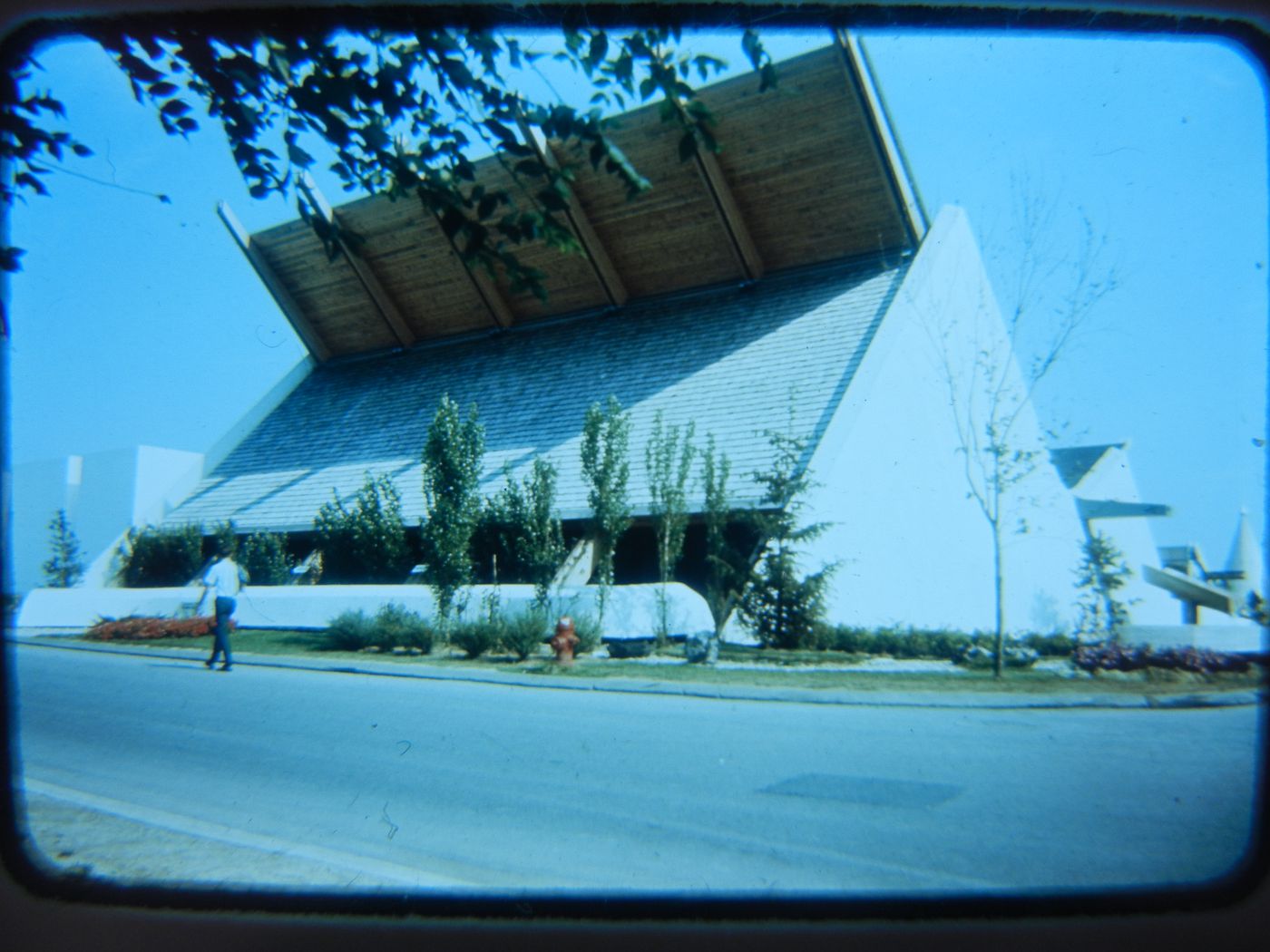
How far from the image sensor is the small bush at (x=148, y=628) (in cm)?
504

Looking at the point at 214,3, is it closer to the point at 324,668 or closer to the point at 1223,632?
the point at 1223,632

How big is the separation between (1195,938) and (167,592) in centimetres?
571

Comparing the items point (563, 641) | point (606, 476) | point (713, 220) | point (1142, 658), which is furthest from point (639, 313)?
point (1142, 658)

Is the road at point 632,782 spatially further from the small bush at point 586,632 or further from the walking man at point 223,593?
the small bush at point 586,632

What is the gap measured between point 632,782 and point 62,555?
9.27ft

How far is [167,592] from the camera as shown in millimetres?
5684

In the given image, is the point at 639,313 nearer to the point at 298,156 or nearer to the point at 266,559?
the point at 266,559

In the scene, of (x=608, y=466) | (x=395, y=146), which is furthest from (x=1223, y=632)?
(x=608, y=466)

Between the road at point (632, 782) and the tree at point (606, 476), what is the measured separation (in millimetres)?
3294

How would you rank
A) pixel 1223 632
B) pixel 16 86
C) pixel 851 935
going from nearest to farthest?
1. pixel 851 935
2. pixel 16 86
3. pixel 1223 632

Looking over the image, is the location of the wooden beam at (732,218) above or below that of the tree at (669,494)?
above

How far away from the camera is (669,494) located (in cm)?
1050

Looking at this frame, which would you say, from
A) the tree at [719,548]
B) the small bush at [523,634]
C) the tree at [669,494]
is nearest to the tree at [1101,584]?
the tree at [719,548]

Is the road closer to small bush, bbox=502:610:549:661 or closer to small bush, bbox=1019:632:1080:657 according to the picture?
small bush, bbox=1019:632:1080:657
